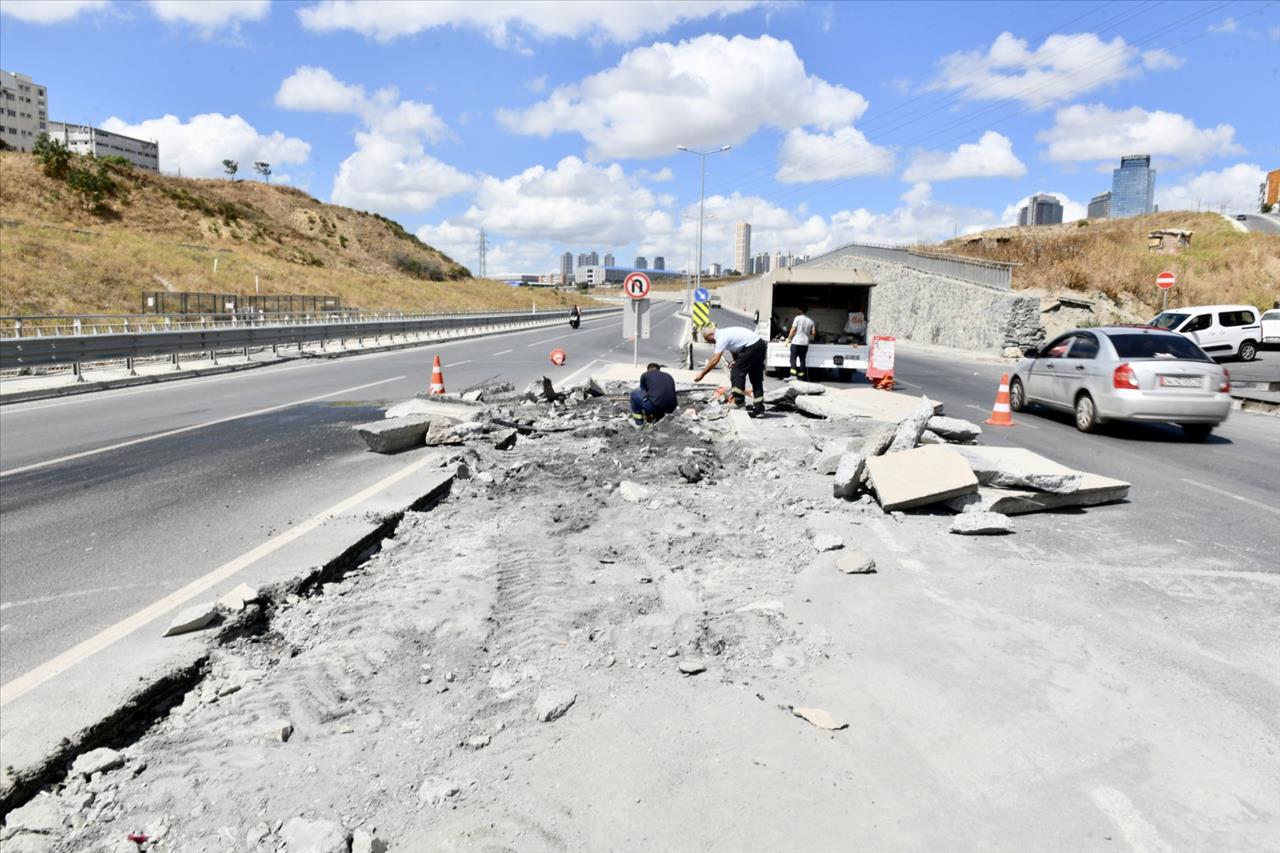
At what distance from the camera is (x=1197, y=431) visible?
12078 millimetres

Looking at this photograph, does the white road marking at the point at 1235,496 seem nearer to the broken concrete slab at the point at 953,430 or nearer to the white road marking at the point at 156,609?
the broken concrete slab at the point at 953,430

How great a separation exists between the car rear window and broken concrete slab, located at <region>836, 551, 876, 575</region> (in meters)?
8.69

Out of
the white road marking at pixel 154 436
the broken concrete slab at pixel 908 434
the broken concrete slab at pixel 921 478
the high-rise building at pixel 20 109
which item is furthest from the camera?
the high-rise building at pixel 20 109

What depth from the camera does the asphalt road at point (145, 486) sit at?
4.93m

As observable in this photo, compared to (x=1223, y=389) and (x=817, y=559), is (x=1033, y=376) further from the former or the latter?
(x=817, y=559)

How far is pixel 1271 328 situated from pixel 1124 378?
95.0 ft

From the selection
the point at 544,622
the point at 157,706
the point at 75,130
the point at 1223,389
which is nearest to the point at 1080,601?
the point at 544,622

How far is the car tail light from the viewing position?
11.0 metres

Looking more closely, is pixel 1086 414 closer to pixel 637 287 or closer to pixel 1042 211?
pixel 637 287

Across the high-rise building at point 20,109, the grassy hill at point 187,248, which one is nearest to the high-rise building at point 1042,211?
the grassy hill at point 187,248

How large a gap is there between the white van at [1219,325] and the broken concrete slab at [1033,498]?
987 inches

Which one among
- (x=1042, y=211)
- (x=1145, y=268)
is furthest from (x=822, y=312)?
(x=1042, y=211)

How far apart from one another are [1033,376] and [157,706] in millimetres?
14294

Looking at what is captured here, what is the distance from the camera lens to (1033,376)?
1381cm
